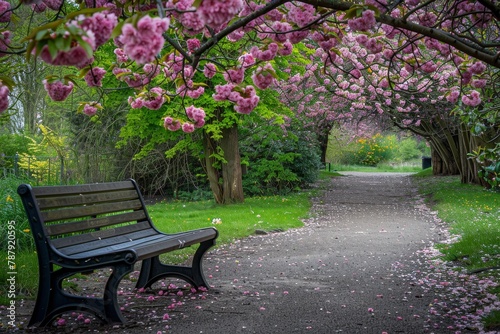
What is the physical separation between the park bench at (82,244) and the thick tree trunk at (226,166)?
9963 millimetres

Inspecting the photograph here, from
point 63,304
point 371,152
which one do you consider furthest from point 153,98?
point 371,152

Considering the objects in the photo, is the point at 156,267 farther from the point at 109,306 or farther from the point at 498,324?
the point at 498,324

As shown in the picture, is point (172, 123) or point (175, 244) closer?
point (175, 244)

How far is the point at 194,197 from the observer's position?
19.2m

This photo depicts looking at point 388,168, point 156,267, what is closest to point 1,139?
point 156,267

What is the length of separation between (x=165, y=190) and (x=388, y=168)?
27.8m

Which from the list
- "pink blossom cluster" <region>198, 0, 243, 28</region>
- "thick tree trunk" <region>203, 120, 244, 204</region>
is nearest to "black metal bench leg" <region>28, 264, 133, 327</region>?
"pink blossom cluster" <region>198, 0, 243, 28</region>

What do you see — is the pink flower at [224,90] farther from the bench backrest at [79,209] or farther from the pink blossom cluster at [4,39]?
the pink blossom cluster at [4,39]

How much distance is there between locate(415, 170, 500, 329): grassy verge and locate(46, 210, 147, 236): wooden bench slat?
3328 millimetres

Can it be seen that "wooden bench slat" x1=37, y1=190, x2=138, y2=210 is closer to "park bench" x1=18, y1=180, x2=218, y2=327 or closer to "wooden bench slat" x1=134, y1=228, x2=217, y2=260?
"park bench" x1=18, y1=180, x2=218, y2=327

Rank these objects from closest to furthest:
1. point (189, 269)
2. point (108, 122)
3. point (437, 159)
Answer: point (189, 269) → point (108, 122) → point (437, 159)

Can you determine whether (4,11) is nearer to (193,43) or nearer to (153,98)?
(153,98)

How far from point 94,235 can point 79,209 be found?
0.27 m

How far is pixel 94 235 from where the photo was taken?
5301 millimetres
